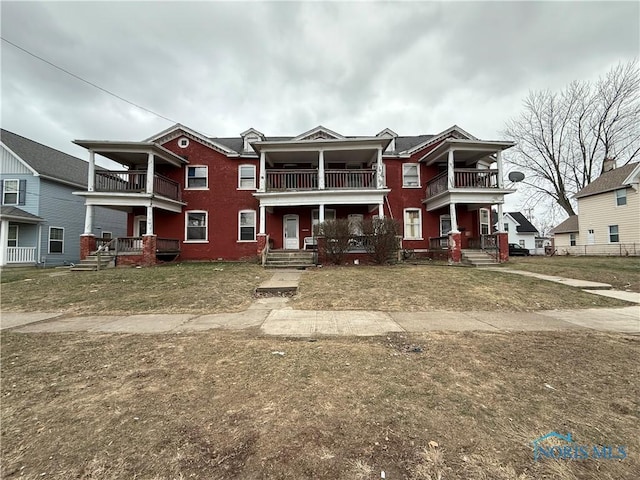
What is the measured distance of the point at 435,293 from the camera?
27.7ft

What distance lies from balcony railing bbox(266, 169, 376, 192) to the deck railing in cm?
1558

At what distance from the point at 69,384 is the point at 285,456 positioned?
2.72m

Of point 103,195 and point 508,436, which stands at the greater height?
point 103,195

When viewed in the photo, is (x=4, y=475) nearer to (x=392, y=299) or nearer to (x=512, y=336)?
(x=512, y=336)

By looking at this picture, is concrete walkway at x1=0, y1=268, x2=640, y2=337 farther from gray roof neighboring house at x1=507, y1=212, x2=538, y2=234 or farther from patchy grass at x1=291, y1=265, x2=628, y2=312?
gray roof neighboring house at x1=507, y1=212, x2=538, y2=234

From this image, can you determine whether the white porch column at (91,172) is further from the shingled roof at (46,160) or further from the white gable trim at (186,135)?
the shingled roof at (46,160)

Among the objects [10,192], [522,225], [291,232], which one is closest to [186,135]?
[291,232]

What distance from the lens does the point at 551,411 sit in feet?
9.06

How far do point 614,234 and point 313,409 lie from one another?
32.3 metres

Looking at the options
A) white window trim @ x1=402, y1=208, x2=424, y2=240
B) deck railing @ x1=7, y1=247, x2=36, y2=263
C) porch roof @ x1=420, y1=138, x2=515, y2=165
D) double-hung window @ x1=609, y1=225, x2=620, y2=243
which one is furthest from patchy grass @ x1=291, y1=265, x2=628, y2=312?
double-hung window @ x1=609, y1=225, x2=620, y2=243

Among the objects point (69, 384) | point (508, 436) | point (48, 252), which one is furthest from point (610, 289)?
point (48, 252)

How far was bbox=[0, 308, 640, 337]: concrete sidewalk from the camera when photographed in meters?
5.50

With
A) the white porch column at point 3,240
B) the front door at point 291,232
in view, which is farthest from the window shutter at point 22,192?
the front door at point 291,232

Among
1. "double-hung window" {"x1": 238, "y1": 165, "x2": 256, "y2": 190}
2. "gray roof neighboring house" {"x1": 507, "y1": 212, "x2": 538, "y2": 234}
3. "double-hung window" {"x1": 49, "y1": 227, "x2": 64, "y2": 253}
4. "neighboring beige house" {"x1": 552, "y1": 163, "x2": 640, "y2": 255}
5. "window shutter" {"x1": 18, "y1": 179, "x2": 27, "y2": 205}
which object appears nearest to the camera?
"double-hung window" {"x1": 238, "y1": 165, "x2": 256, "y2": 190}
